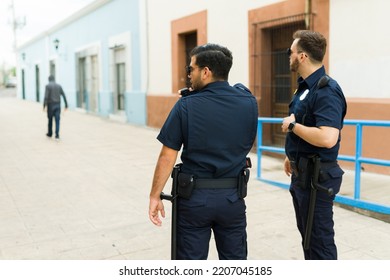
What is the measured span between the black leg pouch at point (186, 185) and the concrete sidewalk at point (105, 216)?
62.7 inches

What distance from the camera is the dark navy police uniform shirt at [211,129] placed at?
245cm

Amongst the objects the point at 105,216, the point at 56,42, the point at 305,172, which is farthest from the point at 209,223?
the point at 56,42

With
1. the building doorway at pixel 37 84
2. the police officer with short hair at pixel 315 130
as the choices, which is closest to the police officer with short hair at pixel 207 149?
the police officer with short hair at pixel 315 130

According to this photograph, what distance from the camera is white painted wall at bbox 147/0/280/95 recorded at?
31.8 ft

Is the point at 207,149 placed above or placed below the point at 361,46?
below

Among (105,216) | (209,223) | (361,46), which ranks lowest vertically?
(105,216)

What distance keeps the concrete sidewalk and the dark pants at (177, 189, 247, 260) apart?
4.51ft

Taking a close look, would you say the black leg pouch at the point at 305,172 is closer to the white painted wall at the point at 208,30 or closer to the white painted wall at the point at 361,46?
the white painted wall at the point at 361,46

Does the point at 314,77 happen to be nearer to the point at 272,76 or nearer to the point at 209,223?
the point at 209,223

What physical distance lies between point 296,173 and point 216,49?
997mm

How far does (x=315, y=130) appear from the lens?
8.71ft

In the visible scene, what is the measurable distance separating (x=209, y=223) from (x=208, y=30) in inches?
350
